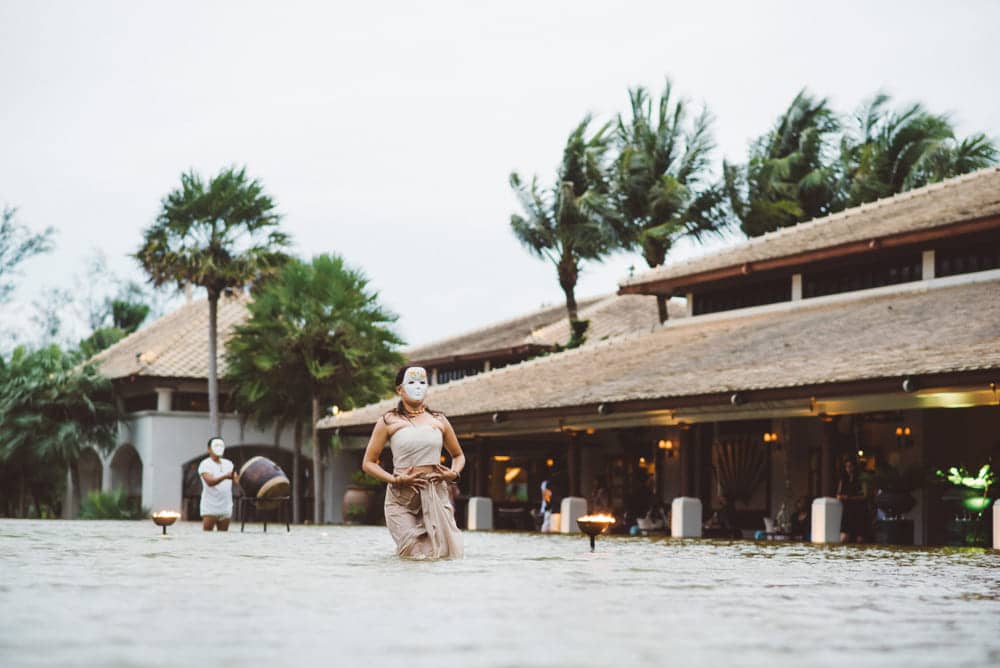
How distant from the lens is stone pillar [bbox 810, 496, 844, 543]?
70.7ft

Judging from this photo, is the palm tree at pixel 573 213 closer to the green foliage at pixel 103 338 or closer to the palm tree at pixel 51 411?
the palm tree at pixel 51 411

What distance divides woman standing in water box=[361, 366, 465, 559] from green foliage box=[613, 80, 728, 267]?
27.9 meters

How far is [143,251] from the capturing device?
42031mm

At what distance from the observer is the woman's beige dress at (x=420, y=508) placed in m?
11.8

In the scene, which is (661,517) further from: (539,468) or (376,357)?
(376,357)

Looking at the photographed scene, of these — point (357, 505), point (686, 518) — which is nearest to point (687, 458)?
point (686, 518)

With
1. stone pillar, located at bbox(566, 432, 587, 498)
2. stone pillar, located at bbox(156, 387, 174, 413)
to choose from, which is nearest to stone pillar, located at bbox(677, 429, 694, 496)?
stone pillar, located at bbox(566, 432, 587, 498)

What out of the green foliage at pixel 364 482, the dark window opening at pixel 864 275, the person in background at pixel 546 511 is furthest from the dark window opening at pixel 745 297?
the green foliage at pixel 364 482

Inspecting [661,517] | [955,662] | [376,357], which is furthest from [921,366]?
[376,357]

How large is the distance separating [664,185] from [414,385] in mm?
29200

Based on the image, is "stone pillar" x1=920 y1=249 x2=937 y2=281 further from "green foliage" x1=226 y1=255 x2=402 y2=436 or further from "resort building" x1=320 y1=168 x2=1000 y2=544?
"green foliage" x1=226 y1=255 x2=402 y2=436

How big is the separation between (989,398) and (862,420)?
199 inches

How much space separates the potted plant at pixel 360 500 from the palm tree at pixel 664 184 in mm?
10032

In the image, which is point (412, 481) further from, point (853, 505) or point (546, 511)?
point (546, 511)
